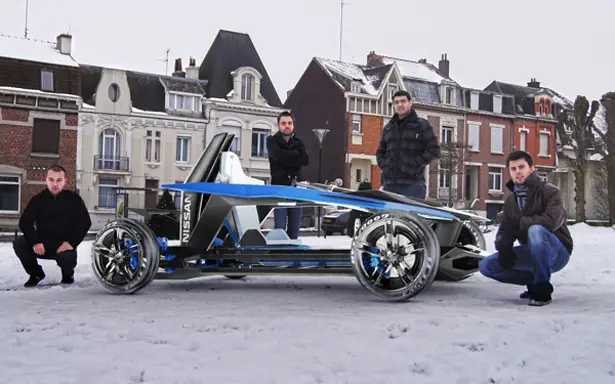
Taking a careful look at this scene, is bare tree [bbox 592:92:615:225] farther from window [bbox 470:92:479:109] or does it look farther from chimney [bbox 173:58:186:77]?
chimney [bbox 173:58:186:77]

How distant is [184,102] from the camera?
36688mm

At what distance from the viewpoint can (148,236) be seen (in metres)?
5.84

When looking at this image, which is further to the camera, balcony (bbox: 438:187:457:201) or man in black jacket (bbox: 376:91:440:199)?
balcony (bbox: 438:187:457:201)

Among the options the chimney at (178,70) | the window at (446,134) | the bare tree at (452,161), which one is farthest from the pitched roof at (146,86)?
the window at (446,134)

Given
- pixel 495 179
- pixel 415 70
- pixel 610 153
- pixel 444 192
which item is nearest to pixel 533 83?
pixel 495 179

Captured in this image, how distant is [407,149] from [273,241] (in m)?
1.73

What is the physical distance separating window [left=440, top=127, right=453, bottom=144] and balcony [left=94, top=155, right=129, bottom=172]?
2069cm

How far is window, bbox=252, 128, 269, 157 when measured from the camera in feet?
126

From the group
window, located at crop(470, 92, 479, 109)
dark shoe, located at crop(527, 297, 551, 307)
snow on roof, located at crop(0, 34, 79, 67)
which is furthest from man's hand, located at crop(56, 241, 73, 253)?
window, located at crop(470, 92, 479, 109)

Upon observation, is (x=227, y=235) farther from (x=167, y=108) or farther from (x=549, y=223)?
(x=167, y=108)

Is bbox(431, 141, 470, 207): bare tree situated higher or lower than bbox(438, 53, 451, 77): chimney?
lower

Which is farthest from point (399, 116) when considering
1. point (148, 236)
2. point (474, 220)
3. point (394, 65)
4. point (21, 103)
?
point (394, 65)

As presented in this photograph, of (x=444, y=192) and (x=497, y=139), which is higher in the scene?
(x=497, y=139)

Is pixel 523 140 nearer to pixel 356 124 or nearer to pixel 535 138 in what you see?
pixel 535 138
